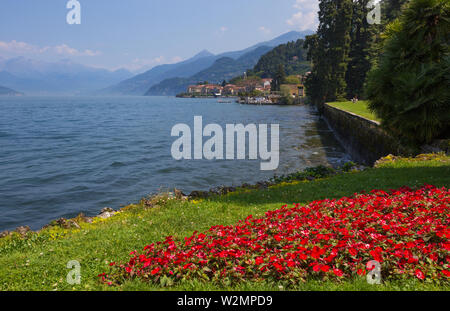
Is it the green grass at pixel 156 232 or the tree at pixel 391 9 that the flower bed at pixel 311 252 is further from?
the tree at pixel 391 9

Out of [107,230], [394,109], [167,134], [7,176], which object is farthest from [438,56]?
[167,134]

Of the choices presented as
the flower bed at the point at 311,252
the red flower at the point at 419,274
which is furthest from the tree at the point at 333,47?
the red flower at the point at 419,274

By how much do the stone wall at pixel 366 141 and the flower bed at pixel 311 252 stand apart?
10.5m

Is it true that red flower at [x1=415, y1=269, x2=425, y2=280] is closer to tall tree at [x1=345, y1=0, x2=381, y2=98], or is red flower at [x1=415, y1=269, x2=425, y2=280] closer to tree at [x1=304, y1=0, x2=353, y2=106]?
tree at [x1=304, y1=0, x2=353, y2=106]

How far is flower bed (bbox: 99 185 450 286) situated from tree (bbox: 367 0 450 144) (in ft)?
23.5

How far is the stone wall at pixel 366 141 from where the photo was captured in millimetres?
16403

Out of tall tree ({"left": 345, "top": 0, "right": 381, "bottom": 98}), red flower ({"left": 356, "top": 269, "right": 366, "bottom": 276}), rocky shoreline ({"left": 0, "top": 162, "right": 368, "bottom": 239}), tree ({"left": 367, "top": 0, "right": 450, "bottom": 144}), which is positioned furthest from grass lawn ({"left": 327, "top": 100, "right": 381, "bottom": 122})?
tall tree ({"left": 345, "top": 0, "right": 381, "bottom": 98})

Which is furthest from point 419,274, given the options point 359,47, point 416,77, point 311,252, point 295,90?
point 295,90

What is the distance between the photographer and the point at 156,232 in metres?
7.18

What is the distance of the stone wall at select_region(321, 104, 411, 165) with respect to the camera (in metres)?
16.4

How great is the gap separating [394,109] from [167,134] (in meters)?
31.1

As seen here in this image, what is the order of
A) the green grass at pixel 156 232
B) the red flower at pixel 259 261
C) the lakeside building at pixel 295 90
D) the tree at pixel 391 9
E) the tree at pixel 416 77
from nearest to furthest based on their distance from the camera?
the red flower at pixel 259 261, the green grass at pixel 156 232, the tree at pixel 416 77, the tree at pixel 391 9, the lakeside building at pixel 295 90
